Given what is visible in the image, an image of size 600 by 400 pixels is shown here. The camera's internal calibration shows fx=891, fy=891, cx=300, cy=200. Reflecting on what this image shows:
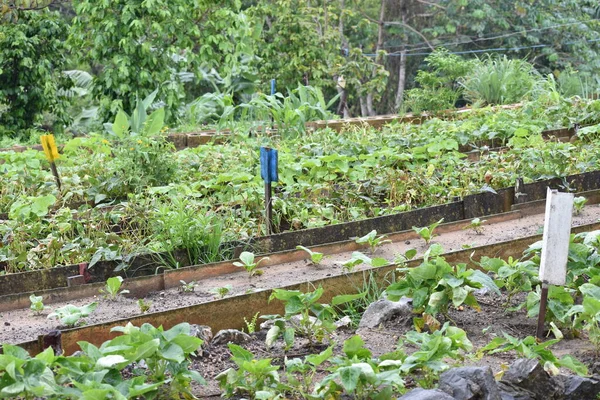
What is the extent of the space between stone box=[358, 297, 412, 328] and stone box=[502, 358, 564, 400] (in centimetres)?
64

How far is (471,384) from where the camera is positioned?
91.8 inches

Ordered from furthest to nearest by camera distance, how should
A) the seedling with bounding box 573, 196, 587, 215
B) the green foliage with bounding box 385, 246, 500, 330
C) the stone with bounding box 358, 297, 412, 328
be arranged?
the seedling with bounding box 573, 196, 587, 215, the stone with bounding box 358, 297, 412, 328, the green foliage with bounding box 385, 246, 500, 330

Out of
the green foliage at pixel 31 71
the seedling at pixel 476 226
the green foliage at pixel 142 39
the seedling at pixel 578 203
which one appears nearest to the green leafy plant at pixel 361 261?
the seedling at pixel 476 226

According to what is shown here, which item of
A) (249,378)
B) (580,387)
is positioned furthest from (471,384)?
(249,378)

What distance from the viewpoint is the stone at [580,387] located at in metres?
2.53

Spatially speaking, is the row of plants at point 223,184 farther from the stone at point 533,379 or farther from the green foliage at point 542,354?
the stone at point 533,379

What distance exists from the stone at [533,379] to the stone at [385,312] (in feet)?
2.11

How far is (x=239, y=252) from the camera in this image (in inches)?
163

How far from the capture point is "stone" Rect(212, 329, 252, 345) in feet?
9.82

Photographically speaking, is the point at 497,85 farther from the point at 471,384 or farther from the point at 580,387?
the point at 471,384

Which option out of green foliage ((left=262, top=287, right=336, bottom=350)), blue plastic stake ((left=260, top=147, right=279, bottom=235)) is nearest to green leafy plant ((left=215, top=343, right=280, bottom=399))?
green foliage ((left=262, top=287, right=336, bottom=350))

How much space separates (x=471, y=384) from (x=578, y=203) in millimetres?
2387

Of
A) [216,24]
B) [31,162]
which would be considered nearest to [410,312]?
[31,162]

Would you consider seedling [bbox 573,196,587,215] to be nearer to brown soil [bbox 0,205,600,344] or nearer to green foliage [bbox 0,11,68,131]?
brown soil [bbox 0,205,600,344]
